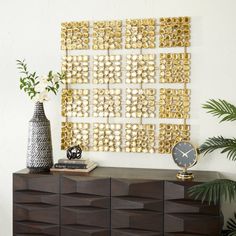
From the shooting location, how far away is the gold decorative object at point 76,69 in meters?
3.02

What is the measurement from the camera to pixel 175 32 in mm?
2854

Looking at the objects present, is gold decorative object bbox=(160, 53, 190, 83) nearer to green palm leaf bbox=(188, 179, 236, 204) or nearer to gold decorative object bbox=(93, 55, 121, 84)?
gold decorative object bbox=(93, 55, 121, 84)

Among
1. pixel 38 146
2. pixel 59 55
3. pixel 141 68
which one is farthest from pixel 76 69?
pixel 38 146

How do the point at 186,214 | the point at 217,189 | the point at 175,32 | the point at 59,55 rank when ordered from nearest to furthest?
the point at 217,189
the point at 186,214
the point at 175,32
the point at 59,55

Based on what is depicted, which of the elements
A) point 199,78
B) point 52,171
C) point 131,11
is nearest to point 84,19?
point 131,11

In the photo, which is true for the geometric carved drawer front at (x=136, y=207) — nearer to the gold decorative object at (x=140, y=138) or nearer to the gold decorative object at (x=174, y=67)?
the gold decorative object at (x=140, y=138)

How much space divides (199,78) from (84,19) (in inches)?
41.4

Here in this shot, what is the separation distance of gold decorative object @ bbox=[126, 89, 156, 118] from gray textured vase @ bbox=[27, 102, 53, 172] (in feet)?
2.21

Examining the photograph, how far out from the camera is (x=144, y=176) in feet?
8.68

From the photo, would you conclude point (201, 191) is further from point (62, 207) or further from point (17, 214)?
point (17, 214)

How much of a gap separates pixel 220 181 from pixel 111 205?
0.79 meters

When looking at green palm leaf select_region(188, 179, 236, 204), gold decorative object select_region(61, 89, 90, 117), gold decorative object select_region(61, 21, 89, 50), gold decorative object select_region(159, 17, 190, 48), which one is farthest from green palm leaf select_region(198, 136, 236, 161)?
gold decorative object select_region(61, 21, 89, 50)

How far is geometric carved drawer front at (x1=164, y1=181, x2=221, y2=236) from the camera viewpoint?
96.7 inches

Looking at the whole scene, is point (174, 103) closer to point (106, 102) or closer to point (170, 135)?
point (170, 135)
